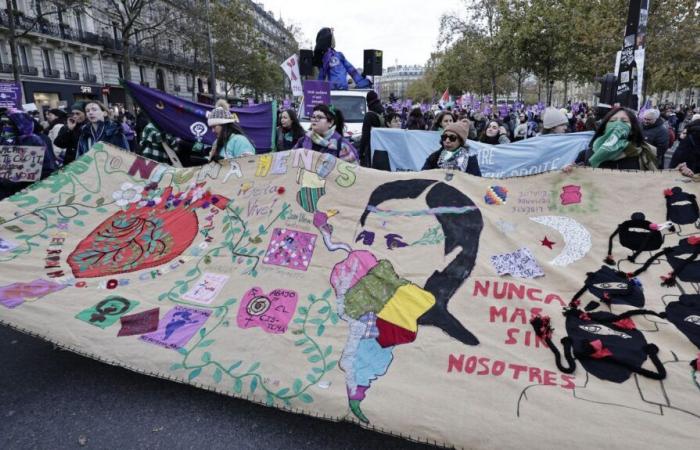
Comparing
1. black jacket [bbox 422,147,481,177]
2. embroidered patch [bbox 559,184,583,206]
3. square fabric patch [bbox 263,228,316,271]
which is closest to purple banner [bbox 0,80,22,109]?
square fabric patch [bbox 263,228,316,271]

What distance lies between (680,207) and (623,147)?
0.80 meters

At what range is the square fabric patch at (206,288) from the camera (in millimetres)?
2949

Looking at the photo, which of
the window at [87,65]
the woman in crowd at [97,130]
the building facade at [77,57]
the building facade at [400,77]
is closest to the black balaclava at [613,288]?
the woman in crowd at [97,130]

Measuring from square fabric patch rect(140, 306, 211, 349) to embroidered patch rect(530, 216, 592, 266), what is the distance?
226 centimetres

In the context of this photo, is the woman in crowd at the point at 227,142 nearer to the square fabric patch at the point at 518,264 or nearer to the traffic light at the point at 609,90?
the square fabric patch at the point at 518,264

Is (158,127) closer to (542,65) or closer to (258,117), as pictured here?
(258,117)

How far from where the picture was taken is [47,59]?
3042 centimetres

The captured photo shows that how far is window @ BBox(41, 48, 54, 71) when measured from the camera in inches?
1182

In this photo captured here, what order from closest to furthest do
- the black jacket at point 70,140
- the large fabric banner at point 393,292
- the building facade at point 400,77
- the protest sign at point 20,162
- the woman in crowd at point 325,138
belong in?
the large fabric banner at point 393,292, the woman in crowd at point 325,138, the protest sign at point 20,162, the black jacket at point 70,140, the building facade at point 400,77

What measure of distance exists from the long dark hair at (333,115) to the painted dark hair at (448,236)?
166cm

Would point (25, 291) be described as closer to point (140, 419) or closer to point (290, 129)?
point (140, 419)

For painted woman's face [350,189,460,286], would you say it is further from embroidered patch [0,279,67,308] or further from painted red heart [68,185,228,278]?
embroidered patch [0,279,67,308]

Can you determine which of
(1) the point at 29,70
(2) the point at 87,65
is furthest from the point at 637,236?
(2) the point at 87,65

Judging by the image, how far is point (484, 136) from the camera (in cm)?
733
